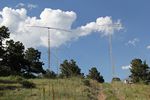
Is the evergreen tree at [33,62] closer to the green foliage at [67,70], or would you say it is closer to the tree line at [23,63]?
the tree line at [23,63]

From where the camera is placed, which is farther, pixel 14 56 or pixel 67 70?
pixel 14 56

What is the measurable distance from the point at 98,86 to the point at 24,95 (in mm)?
13426

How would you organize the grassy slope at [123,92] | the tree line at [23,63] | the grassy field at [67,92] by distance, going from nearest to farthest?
the grassy field at [67,92], the grassy slope at [123,92], the tree line at [23,63]

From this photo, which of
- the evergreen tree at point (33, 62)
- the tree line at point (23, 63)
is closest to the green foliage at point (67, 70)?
the tree line at point (23, 63)

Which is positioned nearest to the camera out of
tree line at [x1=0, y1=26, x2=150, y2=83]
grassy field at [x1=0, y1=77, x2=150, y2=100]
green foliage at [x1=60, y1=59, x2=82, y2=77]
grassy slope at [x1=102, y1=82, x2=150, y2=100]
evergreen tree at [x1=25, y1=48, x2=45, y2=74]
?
grassy field at [x1=0, y1=77, x2=150, y2=100]

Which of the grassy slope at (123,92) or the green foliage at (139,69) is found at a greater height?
the green foliage at (139,69)

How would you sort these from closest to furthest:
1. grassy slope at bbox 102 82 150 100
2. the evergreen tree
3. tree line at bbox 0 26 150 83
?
1. grassy slope at bbox 102 82 150 100
2. tree line at bbox 0 26 150 83
3. the evergreen tree

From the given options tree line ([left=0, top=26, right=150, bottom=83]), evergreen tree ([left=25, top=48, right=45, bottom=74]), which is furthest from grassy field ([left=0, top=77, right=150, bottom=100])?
evergreen tree ([left=25, top=48, right=45, bottom=74])

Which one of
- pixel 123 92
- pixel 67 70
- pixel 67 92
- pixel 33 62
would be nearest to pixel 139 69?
pixel 33 62

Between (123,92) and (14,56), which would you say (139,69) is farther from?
(123,92)

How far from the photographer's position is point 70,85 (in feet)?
118

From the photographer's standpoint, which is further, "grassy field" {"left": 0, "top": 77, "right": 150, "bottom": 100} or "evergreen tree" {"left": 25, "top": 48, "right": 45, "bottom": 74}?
"evergreen tree" {"left": 25, "top": 48, "right": 45, "bottom": 74}

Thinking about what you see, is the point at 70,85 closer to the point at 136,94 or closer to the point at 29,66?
the point at 136,94

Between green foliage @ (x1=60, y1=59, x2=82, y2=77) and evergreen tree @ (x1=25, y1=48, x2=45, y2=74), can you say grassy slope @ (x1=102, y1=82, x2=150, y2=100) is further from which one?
evergreen tree @ (x1=25, y1=48, x2=45, y2=74)
